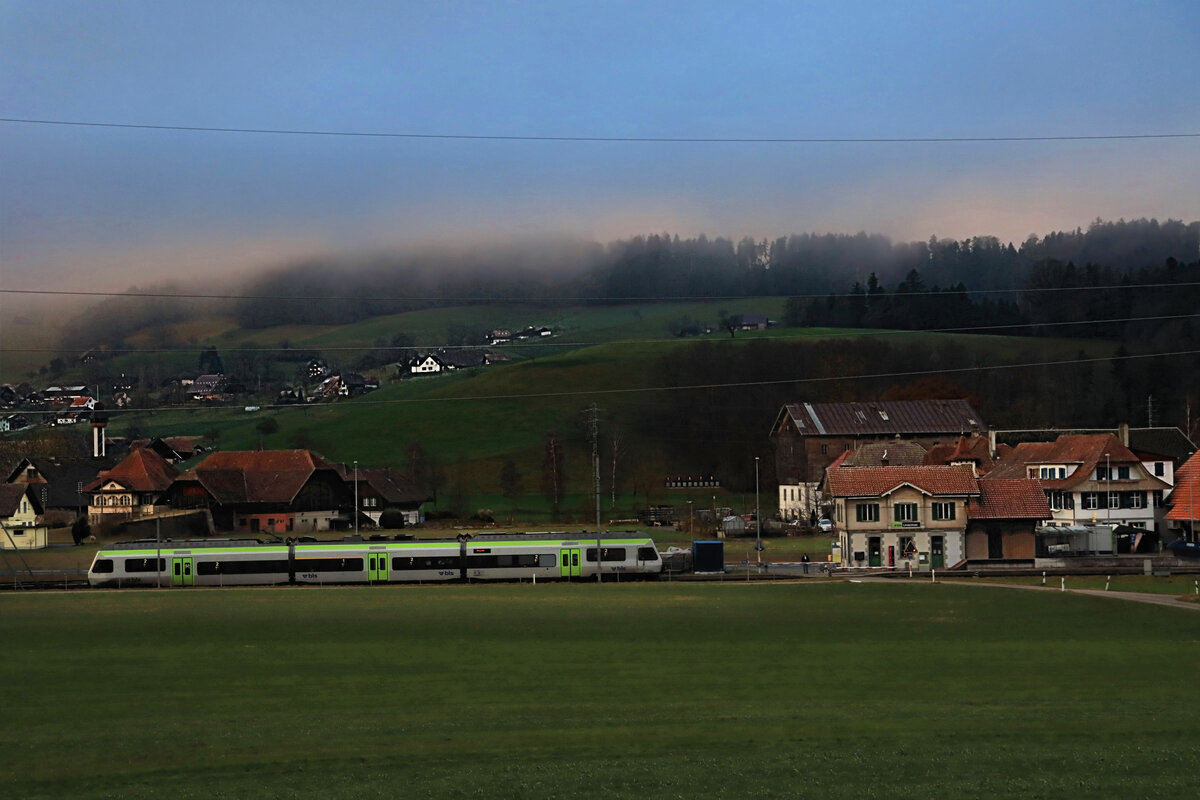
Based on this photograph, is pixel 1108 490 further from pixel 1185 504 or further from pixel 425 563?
pixel 425 563

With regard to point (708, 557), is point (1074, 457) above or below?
above

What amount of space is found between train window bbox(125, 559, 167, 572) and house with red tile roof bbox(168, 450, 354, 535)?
2035 inches

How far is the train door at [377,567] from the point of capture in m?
72.1

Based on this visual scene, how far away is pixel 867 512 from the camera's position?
79.1 m

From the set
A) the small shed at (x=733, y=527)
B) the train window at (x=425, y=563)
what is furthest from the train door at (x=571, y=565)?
the small shed at (x=733, y=527)

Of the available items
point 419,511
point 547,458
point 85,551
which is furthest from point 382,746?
point 547,458

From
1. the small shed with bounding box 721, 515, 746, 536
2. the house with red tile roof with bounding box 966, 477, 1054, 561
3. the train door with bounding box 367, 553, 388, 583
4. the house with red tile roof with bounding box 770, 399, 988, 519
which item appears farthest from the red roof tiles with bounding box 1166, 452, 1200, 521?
the train door with bounding box 367, 553, 388, 583

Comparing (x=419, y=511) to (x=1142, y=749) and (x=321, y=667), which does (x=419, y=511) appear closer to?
(x=321, y=667)

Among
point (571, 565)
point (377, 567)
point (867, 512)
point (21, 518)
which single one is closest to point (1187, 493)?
point (867, 512)

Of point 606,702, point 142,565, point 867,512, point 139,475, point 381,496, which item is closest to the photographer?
A: point 606,702

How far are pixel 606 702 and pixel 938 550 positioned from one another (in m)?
52.9

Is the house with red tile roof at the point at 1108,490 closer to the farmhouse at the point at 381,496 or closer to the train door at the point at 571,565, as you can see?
the train door at the point at 571,565

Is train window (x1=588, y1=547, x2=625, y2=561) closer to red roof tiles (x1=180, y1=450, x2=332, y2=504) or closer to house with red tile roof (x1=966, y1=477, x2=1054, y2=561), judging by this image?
house with red tile roof (x1=966, y1=477, x2=1054, y2=561)

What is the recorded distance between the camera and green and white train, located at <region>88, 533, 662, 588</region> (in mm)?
71938
